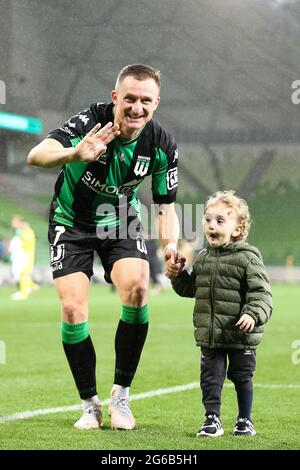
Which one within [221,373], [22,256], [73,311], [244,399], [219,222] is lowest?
[244,399]

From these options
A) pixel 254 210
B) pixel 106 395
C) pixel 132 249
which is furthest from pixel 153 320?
pixel 254 210

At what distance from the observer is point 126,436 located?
4773 millimetres

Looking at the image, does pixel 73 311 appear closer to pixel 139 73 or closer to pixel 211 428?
pixel 211 428

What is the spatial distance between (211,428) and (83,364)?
0.91m

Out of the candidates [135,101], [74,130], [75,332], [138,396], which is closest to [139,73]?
[135,101]

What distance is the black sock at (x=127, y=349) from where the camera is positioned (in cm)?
530

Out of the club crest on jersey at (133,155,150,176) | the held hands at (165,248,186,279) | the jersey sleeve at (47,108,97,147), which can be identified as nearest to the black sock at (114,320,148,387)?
the held hands at (165,248,186,279)

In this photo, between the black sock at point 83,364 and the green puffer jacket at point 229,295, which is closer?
the green puffer jacket at point 229,295

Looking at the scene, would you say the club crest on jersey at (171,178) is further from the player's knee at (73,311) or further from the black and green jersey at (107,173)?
the player's knee at (73,311)

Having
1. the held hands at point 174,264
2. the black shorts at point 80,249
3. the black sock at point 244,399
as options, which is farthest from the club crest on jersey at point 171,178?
the black sock at point 244,399

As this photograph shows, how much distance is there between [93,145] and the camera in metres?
4.54

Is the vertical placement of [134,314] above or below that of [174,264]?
below

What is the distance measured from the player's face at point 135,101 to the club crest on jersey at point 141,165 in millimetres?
226

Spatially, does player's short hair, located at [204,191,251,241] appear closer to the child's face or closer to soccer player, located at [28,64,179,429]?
the child's face
